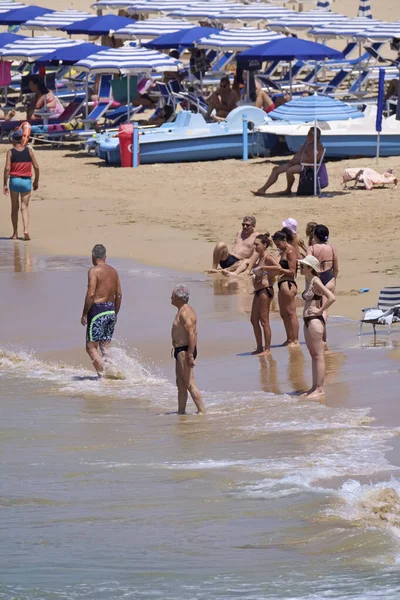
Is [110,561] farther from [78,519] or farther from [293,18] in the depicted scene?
[293,18]

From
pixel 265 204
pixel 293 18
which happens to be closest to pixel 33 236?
pixel 265 204

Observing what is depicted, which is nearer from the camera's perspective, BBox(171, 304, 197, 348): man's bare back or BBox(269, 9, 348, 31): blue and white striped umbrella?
BBox(171, 304, 197, 348): man's bare back

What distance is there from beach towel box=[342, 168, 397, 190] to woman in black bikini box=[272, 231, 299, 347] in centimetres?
801

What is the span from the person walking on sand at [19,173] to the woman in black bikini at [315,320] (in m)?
7.16

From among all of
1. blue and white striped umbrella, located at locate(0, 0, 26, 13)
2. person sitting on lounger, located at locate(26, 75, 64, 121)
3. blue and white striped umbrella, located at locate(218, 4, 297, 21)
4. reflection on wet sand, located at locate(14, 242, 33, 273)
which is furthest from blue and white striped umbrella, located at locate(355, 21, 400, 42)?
reflection on wet sand, located at locate(14, 242, 33, 273)

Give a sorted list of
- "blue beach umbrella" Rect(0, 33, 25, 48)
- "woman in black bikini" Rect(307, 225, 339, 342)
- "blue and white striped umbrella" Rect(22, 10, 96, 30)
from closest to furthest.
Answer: "woman in black bikini" Rect(307, 225, 339, 342) < "blue beach umbrella" Rect(0, 33, 25, 48) < "blue and white striped umbrella" Rect(22, 10, 96, 30)

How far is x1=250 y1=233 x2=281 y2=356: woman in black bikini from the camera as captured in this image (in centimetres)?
1040

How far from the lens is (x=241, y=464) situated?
737 centimetres

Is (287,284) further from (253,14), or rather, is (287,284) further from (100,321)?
(253,14)

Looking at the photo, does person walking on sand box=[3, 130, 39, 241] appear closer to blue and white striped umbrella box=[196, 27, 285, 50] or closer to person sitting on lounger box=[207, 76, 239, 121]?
person sitting on lounger box=[207, 76, 239, 121]

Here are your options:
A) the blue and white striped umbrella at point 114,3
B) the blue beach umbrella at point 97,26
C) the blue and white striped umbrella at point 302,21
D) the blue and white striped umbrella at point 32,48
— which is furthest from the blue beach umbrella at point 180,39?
the blue and white striped umbrella at point 114,3

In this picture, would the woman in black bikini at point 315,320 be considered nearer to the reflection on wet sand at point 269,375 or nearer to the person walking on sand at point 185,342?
the reflection on wet sand at point 269,375

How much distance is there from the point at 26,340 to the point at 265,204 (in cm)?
705

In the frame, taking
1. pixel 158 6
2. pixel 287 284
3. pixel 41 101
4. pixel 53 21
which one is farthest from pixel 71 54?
pixel 287 284
